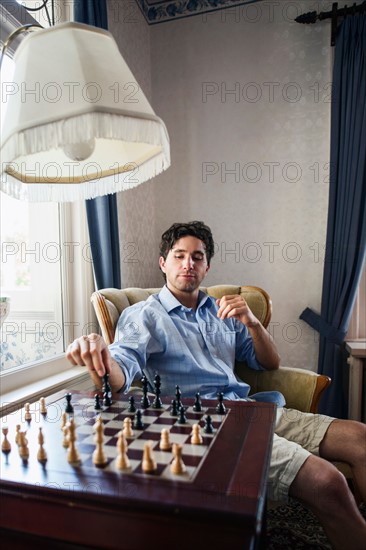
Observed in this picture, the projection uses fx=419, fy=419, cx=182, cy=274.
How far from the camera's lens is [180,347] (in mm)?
1813

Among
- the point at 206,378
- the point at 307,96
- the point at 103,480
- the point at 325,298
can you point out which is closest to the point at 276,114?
the point at 307,96

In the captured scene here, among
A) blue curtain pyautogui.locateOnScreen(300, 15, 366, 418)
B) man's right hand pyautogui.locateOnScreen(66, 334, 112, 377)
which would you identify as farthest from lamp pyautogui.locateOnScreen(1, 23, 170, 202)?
blue curtain pyautogui.locateOnScreen(300, 15, 366, 418)

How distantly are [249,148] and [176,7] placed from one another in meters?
1.26

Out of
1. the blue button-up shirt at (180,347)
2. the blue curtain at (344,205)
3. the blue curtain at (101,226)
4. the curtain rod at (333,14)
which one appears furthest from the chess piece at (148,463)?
the curtain rod at (333,14)

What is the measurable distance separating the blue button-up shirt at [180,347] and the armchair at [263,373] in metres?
0.11

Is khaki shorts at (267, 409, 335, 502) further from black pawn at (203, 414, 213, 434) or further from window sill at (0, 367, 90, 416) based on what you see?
window sill at (0, 367, 90, 416)

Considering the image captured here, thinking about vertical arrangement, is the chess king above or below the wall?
below

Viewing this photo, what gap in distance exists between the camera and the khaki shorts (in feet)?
4.62

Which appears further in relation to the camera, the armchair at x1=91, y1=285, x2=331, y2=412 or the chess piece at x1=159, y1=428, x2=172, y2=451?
the armchair at x1=91, y1=285, x2=331, y2=412

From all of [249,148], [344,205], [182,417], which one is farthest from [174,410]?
[249,148]

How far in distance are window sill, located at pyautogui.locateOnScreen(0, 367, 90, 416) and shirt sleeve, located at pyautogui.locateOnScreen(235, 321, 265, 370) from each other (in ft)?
2.76

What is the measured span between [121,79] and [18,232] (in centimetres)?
146

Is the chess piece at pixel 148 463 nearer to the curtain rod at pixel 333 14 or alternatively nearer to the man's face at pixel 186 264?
the man's face at pixel 186 264

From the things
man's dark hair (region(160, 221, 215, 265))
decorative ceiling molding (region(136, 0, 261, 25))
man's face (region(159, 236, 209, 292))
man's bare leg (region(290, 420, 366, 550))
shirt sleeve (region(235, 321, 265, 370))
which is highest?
decorative ceiling molding (region(136, 0, 261, 25))
